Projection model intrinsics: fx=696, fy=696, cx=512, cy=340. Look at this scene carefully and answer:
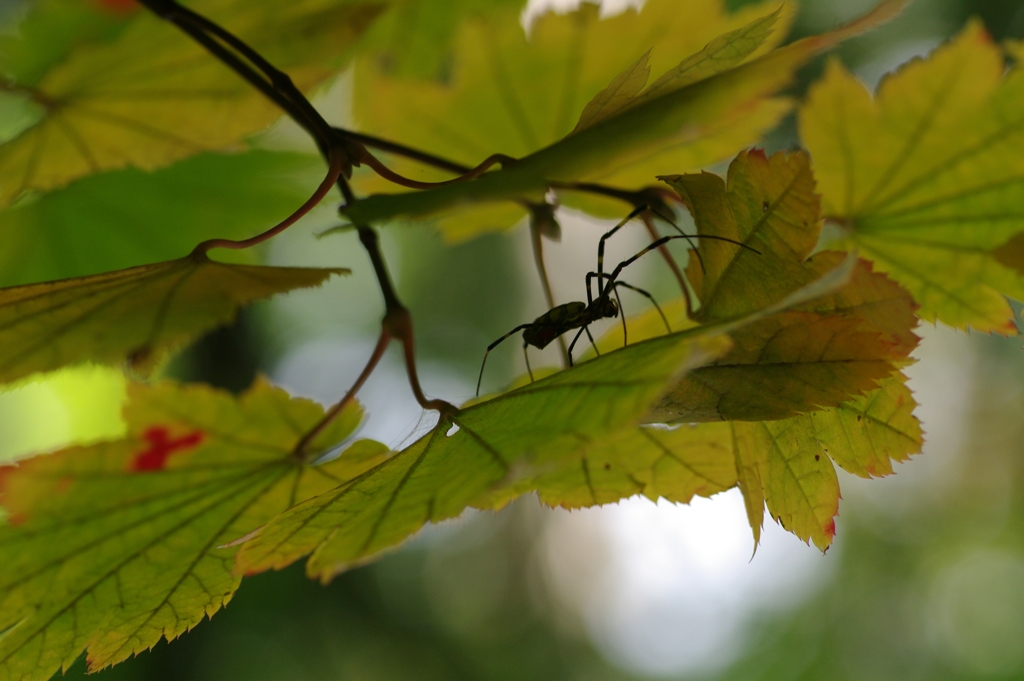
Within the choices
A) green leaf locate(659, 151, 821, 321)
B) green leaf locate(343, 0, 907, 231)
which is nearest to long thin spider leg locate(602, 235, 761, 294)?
green leaf locate(659, 151, 821, 321)

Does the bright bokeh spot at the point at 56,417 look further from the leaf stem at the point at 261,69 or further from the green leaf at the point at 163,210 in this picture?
the leaf stem at the point at 261,69

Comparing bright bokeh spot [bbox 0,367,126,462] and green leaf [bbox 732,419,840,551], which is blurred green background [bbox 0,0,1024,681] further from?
green leaf [bbox 732,419,840,551]

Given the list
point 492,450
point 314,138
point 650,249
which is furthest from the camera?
point 650,249

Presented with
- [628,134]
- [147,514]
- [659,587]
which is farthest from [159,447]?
[659,587]

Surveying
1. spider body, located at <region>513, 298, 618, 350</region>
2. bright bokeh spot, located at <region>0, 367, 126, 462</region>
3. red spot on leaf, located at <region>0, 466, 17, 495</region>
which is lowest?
red spot on leaf, located at <region>0, 466, 17, 495</region>

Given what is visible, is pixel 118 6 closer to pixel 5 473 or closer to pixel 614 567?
pixel 5 473

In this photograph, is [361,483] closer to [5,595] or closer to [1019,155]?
[5,595]
